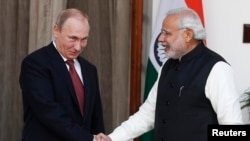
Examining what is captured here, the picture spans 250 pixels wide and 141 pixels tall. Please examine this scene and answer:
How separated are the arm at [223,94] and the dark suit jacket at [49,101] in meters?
0.59

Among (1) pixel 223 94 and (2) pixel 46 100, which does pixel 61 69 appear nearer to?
(2) pixel 46 100

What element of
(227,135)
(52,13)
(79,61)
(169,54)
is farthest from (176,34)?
(52,13)

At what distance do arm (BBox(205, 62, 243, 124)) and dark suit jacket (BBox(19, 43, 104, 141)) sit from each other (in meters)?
0.59

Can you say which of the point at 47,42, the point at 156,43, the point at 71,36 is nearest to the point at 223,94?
the point at 71,36

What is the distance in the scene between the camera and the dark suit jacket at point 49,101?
8.09 ft

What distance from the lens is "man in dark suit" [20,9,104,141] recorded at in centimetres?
247

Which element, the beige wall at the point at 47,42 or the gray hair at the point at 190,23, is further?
the beige wall at the point at 47,42

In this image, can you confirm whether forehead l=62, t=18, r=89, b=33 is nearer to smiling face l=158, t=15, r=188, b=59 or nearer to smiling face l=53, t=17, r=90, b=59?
smiling face l=53, t=17, r=90, b=59

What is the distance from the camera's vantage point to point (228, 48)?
3.86 metres

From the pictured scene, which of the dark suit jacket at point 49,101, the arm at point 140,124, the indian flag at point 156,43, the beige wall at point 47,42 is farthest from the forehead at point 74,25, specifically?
the indian flag at point 156,43

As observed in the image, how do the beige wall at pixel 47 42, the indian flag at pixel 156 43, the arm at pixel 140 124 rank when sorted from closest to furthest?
the arm at pixel 140 124, the beige wall at pixel 47 42, the indian flag at pixel 156 43

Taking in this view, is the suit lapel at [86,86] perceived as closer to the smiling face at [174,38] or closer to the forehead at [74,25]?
the forehead at [74,25]

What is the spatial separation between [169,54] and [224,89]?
1.09 ft

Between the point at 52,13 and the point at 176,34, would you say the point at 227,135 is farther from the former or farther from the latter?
the point at 52,13
